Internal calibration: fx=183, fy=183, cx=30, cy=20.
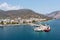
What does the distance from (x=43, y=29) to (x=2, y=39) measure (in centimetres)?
1022

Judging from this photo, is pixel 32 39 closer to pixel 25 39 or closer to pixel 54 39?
pixel 25 39

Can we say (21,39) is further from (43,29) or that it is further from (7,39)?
(43,29)

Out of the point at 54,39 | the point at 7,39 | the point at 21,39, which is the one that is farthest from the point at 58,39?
the point at 7,39

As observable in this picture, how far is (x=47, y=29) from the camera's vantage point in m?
25.1

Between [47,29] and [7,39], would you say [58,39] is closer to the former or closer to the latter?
[7,39]

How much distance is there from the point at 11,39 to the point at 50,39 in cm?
351

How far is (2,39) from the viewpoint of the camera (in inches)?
651

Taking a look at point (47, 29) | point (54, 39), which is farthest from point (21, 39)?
point (47, 29)

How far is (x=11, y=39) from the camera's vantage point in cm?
1645

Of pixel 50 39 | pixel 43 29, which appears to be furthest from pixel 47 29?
pixel 50 39

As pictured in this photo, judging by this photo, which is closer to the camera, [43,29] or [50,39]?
[50,39]

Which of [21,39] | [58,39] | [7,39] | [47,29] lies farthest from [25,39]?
[47,29]

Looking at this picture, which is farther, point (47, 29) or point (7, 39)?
point (47, 29)

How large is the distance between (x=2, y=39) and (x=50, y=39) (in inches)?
171
